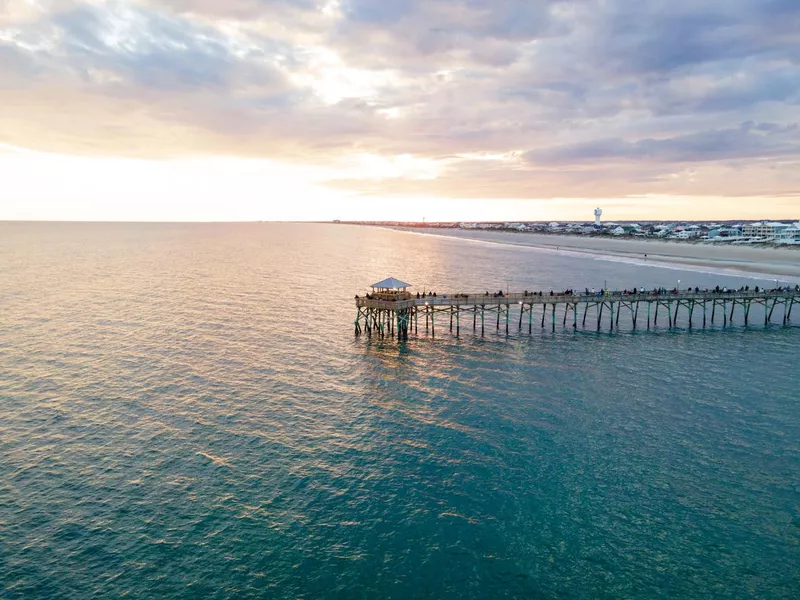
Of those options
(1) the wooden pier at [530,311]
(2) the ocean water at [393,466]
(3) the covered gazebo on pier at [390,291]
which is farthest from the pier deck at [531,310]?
(2) the ocean water at [393,466]

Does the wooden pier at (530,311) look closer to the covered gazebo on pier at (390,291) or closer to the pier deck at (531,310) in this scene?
the pier deck at (531,310)

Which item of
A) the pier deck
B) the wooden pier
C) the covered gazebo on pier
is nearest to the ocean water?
the pier deck

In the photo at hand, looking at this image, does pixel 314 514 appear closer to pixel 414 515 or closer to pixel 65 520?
pixel 414 515

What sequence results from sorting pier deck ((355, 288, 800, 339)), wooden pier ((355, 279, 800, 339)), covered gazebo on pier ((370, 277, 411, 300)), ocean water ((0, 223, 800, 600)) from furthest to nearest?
pier deck ((355, 288, 800, 339)) → wooden pier ((355, 279, 800, 339)) → covered gazebo on pier ((370, 277, 411, 300)) → ocean water ((0, 223, 800, 600))

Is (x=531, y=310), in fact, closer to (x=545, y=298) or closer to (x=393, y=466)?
(x=545, y=298)

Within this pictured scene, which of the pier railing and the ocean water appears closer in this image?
the ocean water

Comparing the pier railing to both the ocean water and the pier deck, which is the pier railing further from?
the ocean water

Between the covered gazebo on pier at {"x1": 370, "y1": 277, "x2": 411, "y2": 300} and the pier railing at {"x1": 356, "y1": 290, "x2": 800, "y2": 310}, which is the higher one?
the covered gazebo on pier at {"x1": 370, "y1": 277, "x2": 411, "y2": 300}

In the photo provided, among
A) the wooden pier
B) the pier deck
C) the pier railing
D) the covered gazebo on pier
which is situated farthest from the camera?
the pier deck
